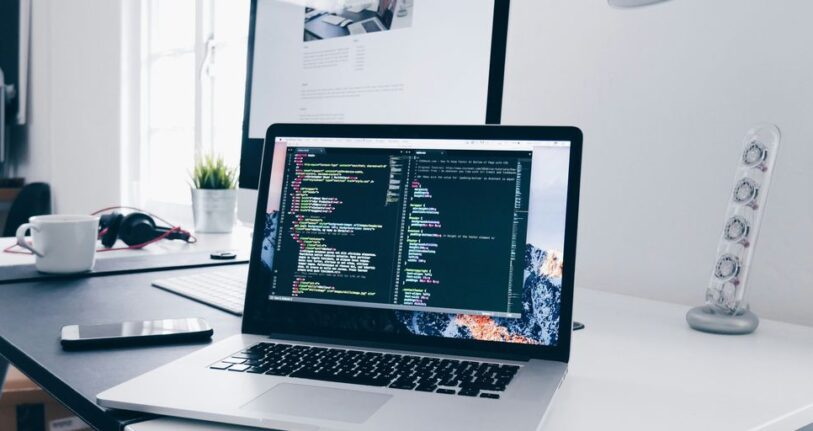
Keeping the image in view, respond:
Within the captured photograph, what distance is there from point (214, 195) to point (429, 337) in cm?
101

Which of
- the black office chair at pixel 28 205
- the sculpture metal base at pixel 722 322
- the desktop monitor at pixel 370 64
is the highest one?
the desktop monitor at pixel 370 64

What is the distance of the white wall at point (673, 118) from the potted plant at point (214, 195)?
2.20ft

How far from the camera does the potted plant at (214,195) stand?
4.91 feet

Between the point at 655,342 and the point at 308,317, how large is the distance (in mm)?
348

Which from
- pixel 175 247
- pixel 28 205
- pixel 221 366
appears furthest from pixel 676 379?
pixel 28 205

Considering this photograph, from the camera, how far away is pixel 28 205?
278 cm

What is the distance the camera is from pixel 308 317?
2.15 ft

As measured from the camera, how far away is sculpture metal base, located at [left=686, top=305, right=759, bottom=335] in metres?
0.74

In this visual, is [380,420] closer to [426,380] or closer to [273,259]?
[426,380]

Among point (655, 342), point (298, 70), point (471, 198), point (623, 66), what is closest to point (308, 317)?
point (471, 198)

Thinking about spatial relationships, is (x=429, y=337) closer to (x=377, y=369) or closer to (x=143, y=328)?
(x=377, y=369)

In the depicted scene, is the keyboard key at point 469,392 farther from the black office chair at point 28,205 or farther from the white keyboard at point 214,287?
the black office chair at point 28,205

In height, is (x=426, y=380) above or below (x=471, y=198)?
below

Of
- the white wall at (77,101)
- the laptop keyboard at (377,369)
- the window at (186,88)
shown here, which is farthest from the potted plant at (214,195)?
the white wall at (77,101)
